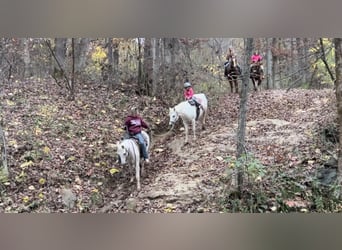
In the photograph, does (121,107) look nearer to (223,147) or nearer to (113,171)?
(113,171)

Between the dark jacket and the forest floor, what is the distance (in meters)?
0.05

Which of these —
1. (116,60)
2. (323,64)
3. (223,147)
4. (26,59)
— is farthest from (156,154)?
(323,64)

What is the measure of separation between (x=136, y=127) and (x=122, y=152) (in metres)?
0.21

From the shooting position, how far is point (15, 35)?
3.56 meters

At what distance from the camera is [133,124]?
366 cm

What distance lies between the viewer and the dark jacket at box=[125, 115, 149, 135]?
3.66 metres

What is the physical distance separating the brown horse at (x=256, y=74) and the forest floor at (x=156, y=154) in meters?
0.09

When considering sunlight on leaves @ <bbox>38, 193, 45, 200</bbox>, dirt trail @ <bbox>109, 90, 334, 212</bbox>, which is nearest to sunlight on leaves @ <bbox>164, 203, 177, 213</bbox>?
dirt trail @ <bbox>109, 90, 334, 212</bbox>

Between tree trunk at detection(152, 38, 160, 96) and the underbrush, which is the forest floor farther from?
tree trunk at detection(152, 38, 160, 96)

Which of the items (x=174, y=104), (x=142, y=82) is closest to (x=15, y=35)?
(x=142, y=82)

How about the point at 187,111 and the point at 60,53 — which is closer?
the point at 60,53

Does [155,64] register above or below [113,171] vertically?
above

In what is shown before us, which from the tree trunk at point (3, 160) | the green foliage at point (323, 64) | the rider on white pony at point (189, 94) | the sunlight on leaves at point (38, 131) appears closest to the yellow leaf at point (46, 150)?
the sunlight on leaves at point (38, 131)

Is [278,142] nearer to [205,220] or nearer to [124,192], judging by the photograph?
[205,220]
